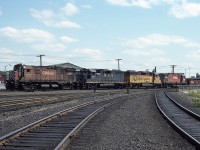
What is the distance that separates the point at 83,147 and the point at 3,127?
5005 mm

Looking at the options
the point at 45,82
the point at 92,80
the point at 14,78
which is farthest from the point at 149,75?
the point at 14,78

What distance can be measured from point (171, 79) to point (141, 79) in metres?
15.1

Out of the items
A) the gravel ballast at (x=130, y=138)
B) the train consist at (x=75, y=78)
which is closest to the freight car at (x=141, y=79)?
the train consist at (x=75, y=78)

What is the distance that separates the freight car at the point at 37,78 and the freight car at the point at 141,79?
16.8m

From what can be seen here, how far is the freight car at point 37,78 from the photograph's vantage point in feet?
156

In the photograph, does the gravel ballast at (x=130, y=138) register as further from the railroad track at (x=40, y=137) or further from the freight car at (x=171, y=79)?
the freight car at (x=171, y=79)

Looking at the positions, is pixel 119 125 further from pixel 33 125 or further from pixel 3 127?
pixel 3 127

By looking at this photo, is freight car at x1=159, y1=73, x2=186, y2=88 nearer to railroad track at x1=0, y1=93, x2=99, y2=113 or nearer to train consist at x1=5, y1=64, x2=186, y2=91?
train consist at x1=5, y1=64, x2=186, y2=91

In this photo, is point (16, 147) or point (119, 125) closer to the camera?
point (16, 147)

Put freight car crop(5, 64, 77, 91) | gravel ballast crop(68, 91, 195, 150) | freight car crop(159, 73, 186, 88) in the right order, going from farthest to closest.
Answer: freight car crop(159, 73, 186, 88), freight car crop(5, 64, 77, 91), gravel ballast crop(68, 91, 195, 150)

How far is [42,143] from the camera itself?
9.73 meters

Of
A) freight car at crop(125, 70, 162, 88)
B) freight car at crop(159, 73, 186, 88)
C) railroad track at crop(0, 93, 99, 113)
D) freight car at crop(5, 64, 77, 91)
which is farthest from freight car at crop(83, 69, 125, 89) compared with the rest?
railroad track at crop(0, 93, 99, 113)

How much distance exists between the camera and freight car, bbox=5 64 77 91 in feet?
156

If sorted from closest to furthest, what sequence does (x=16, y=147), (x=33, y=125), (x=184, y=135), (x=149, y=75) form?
(x=16, y=147) < (x=184, y=135) < (x=33, y=125) < (x=149, y=75)
